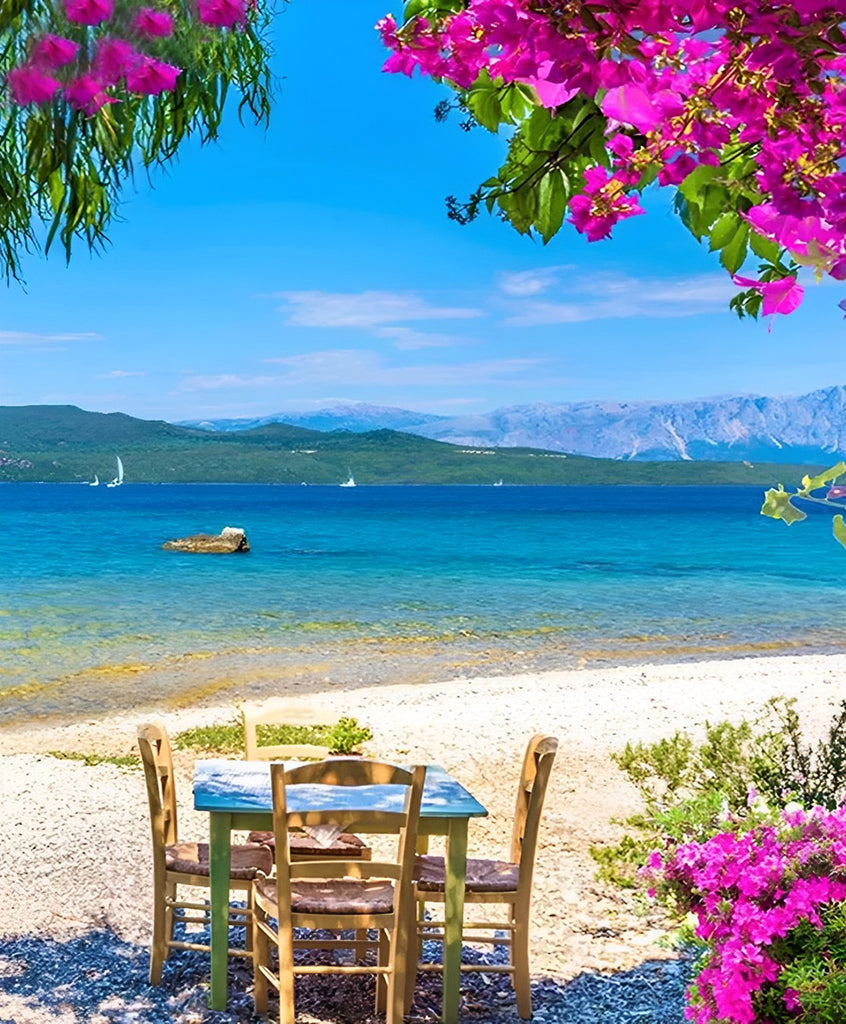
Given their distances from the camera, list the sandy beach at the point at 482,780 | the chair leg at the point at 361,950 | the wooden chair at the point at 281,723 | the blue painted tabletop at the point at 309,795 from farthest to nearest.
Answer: the sandy beach at the point at 482,780 < the wooden chair at the point at 281,723 < the chair leg at the point at 361,950 < the blue painted tabletop at the point at 309,795

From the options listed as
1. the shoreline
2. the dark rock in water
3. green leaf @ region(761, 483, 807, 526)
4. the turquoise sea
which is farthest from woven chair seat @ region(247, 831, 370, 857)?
the dark rock in water

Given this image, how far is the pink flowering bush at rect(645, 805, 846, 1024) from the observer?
11.1 ft

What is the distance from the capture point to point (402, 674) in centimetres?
1847

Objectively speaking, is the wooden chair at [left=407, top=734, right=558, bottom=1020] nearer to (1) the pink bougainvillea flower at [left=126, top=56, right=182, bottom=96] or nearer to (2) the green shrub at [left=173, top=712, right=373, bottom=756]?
(1) the pink bougainvillea flower at [left=126, top=56, right=182, bottom=96]

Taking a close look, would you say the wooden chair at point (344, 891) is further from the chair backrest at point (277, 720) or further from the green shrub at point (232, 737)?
the green shrub at point (232, 737)

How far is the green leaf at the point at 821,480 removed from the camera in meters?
1.13

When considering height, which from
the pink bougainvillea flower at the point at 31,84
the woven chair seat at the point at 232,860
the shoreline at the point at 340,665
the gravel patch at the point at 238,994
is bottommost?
the shoreline at the point at 340,665

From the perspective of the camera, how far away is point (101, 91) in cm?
250

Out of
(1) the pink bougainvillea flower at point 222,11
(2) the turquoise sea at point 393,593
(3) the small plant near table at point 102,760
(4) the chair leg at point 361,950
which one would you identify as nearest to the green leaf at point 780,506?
(1) the pink bougainvillea flower at point 222,11

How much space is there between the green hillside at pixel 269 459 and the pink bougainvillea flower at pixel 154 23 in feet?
518

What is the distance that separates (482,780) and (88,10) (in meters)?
7.77

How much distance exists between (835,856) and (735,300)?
2.44 metres

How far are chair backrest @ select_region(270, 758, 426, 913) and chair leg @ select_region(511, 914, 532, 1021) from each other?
2.24 ft

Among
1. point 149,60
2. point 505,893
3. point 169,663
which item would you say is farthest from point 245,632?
point 149,60
